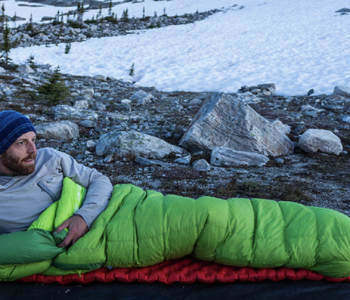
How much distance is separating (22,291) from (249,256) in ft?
6.90

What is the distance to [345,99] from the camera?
37.3ft

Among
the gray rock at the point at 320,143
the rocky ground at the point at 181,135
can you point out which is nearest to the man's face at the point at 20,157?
the rocky ground at the point at 181,135

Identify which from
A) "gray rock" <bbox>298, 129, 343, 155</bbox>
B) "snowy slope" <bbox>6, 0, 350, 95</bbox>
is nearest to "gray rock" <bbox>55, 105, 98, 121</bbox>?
"gray rock" <bbox>298, 129, 343, 155</bbox>

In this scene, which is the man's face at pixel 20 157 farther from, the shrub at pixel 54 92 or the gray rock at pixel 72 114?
the shrub at pixel 54 92

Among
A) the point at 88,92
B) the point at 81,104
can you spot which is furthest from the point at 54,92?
the point at 88,92

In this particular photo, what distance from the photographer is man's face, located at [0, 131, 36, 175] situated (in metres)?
2.79

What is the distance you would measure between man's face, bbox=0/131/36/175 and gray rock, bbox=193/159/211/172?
348 cm

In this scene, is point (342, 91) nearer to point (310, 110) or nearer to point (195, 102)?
point (310, 110)

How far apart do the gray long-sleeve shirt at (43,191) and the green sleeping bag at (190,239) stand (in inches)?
5.7

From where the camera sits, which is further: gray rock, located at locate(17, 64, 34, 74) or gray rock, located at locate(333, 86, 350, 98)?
gray rock, located at locate(17, 64, 34, 74)

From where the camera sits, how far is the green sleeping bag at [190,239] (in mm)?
2648

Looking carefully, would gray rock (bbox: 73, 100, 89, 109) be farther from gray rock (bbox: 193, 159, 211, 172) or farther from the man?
the man

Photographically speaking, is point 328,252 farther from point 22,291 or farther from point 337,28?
point 337,28

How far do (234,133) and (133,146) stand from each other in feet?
7.93
